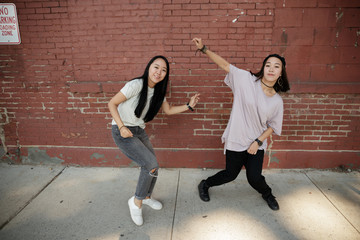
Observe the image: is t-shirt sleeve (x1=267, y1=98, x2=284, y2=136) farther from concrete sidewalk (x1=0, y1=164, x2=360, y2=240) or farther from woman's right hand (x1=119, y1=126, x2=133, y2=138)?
woman's right hand (x1=119, y1=126, x2=133, y2=138)

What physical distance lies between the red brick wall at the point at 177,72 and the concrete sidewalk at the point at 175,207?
1.09 feet

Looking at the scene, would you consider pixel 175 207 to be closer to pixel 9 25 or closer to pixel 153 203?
pixel 153 203

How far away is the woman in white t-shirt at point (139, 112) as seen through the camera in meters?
2.29

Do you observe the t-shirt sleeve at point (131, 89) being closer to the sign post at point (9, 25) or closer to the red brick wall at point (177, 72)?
the red brick wall at point (177, 72)

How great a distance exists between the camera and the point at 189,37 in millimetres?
3154

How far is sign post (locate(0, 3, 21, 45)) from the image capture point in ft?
10.6

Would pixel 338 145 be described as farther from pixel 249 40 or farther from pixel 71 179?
pixel 71 179

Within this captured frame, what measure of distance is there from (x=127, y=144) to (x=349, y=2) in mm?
3517

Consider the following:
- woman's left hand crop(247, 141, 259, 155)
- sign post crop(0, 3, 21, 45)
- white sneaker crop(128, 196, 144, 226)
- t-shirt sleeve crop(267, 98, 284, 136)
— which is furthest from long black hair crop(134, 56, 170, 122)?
sign post crop(0, 3, 21, 45)

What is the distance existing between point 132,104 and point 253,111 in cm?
131

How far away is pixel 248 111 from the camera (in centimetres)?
240

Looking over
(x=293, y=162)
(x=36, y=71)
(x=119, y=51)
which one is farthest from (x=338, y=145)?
(x=36, y=71)

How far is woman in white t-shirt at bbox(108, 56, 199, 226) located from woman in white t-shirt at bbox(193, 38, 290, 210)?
564 mm

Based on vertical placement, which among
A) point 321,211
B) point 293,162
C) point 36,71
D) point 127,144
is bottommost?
point 321,211
